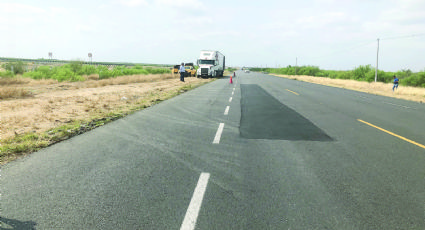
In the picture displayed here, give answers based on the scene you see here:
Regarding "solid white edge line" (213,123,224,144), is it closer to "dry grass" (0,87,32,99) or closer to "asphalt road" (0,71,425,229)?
"asphalt road" (0,71,425,229)

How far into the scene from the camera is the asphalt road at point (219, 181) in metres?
3.03

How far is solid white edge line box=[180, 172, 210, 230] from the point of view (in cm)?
290

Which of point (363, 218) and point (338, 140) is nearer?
point (363, 218)

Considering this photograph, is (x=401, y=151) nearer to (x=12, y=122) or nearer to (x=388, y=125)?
(x=388, y=125)

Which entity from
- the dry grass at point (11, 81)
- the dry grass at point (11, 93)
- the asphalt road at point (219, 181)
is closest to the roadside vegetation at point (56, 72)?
the dry grass at point (11, 81)

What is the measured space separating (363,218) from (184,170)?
2.62m

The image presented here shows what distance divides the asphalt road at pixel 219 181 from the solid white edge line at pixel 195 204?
0.01 meters

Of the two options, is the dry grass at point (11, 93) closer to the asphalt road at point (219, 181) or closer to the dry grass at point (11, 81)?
the dry grass at point (11, 81)

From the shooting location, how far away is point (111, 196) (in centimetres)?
355

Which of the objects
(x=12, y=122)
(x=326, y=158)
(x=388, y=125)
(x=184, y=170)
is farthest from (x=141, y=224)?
(x=388, y=125)

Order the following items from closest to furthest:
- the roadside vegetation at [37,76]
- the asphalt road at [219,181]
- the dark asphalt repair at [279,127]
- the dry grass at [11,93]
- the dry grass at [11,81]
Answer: the asphalt road at [219,181] → the dark asphalt repair at [279,127] → the dry grass at [11,93] → the roadside vegetation at [37,76] → the dry grass at [11,81]

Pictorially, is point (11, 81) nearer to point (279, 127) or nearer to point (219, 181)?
point (279, 127)

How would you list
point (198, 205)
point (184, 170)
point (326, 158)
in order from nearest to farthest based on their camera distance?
point (198, 205), point (184, 170), point (326, 158)

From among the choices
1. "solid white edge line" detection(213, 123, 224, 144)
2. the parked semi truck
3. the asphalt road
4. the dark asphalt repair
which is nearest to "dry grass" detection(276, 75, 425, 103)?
the dark asphalt repair
